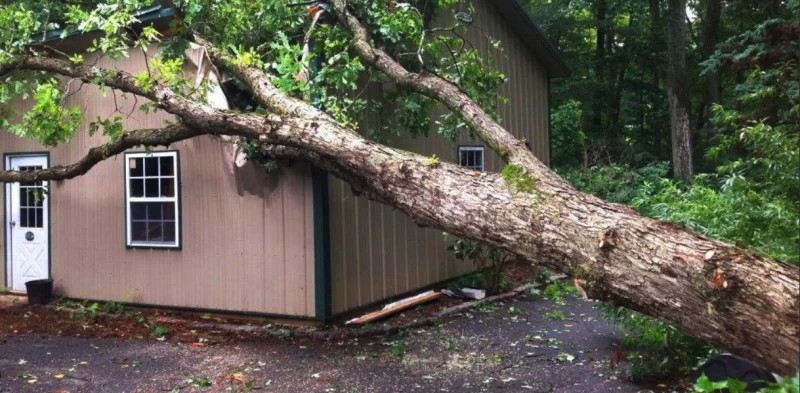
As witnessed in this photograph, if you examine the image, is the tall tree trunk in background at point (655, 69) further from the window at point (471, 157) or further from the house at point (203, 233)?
the house at point (203, 233)

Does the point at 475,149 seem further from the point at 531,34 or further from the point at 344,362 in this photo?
the point at 344,362

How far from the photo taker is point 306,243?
870 cm

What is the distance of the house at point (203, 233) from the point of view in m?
8.79

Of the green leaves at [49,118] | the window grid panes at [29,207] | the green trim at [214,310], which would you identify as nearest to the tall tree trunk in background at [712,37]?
the green trim at [214,310]

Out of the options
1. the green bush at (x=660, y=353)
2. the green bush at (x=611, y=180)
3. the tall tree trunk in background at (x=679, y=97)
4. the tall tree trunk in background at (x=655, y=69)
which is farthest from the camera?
the tall tree trunk in background at (x=655, y=69)

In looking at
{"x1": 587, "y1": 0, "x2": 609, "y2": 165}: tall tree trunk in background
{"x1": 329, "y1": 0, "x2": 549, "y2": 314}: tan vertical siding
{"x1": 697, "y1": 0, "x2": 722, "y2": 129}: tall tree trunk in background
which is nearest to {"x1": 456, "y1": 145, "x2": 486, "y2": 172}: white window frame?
{"x1": 329, "y1": 0, "x2": 549, "y2": 314}: tan vertical siding

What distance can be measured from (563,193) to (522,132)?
9788mm

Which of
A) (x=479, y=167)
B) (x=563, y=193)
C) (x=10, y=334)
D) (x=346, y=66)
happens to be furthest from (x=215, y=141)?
(x=563, y=193)

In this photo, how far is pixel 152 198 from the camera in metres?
9.89

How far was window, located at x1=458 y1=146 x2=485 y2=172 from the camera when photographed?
1223cm

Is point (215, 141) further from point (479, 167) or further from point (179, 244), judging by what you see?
point (479, 167)

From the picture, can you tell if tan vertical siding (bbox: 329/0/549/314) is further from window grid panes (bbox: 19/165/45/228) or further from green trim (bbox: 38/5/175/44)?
window grid panes (bbox: 19/165/45/228)

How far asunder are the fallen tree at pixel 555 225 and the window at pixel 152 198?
2119 millimetres

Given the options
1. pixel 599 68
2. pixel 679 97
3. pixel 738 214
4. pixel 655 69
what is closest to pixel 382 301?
pixel 738 214
